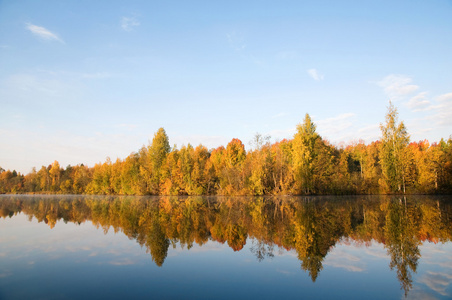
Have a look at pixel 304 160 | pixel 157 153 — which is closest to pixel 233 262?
pixel 304 160

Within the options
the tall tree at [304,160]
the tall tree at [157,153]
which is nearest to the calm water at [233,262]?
the tall tree at [304,160]

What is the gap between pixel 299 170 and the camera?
4597cm

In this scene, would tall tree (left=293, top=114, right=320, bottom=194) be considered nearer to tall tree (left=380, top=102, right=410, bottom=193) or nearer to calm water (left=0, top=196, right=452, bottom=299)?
tall tree (left=380, top=102, right=410, bottom=193)

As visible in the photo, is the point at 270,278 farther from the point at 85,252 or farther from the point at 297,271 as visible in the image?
the point at 85,252

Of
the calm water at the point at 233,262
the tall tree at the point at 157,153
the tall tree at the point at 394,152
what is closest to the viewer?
the calm water at the point at 233,262

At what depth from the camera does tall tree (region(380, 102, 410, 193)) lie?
43.6 meters

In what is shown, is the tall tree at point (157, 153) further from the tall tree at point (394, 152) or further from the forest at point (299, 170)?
the tall tree at point (394, 152)

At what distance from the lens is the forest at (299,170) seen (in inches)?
1766

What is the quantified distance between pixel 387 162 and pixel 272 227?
3756cm

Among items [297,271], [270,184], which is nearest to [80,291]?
[297,271]

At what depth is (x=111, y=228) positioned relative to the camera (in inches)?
600

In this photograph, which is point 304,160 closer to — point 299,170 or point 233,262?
point 299,170

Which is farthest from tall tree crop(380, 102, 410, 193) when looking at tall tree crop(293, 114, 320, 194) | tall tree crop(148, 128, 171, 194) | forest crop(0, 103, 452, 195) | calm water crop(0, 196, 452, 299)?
tall tree crop(148, 128, 171, 194)

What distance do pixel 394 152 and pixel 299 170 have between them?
590 inches
